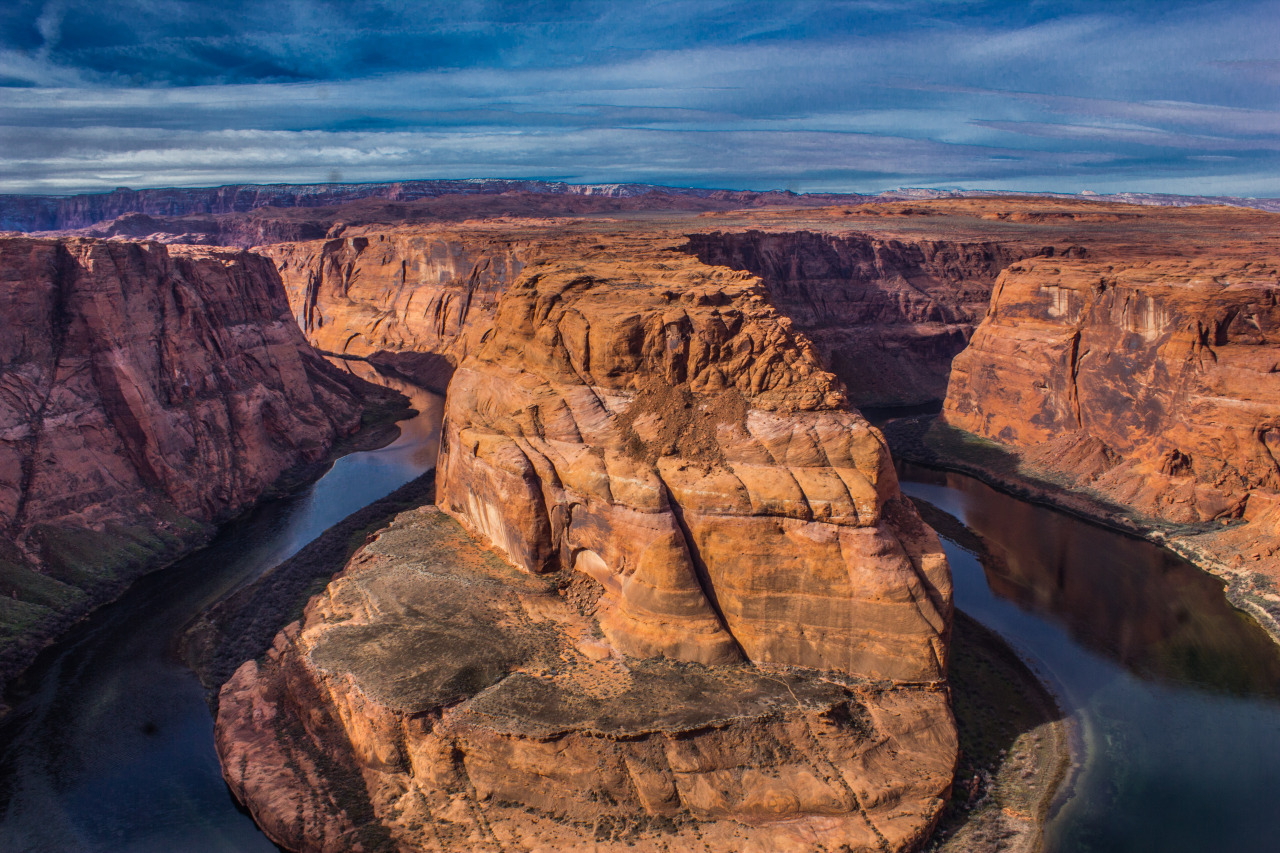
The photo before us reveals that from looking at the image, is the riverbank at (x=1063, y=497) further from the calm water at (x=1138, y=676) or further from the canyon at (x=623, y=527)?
the calm water at (x=1138, y=676)

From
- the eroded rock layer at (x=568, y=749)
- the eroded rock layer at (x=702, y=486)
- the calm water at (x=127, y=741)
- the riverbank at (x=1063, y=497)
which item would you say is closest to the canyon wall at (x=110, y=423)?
the calm water at (x=127, y=741)

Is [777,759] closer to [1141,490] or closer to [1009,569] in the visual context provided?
[1009,569]

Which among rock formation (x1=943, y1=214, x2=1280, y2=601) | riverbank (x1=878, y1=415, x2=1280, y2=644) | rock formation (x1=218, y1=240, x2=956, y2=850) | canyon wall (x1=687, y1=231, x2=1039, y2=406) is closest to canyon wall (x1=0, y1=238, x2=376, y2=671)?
rock formation (x1=218, y1=240, x2=956, y2=850)

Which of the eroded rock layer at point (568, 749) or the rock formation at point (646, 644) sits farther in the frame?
the rock formation at point (646, 644)

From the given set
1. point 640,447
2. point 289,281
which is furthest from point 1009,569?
point 289,281

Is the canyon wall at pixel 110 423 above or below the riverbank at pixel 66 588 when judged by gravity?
above

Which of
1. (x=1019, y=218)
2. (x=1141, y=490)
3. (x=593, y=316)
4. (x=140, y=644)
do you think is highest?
(x=1019, y=218)
